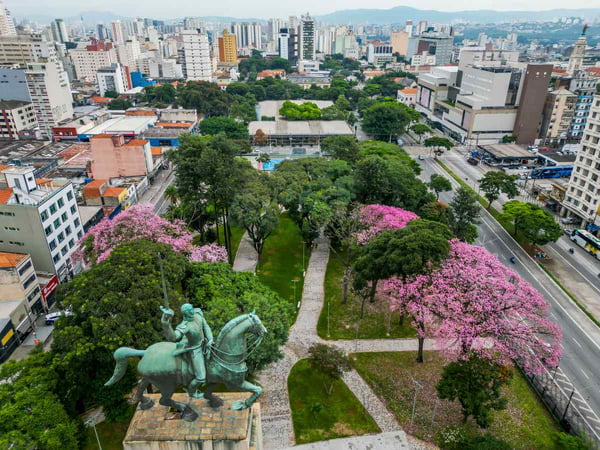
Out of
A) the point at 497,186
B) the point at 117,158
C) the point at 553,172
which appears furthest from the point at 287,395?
the point at 553,172

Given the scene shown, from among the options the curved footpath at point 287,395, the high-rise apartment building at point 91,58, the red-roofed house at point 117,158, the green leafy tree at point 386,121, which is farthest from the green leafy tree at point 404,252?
the high-rise apartment building at point 91,58

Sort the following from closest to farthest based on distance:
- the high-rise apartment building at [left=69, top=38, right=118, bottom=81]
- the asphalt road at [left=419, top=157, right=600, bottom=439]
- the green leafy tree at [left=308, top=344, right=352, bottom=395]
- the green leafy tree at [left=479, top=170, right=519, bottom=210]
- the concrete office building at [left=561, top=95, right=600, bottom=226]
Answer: the green leafy tree at [left=308, top=344, right=352, bottom=395], the asphalt road at [left=419, top=157, right=600, bottom=439], the concrete office building at [left=561, top=95, right=600, bottom=226], the green leafy tree at [left=479, top=170, right=519, bottom=210], the high-rise apartment building at [left=69, top=38, right=118, bottom=81]

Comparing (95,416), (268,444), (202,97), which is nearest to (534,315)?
(268,444)

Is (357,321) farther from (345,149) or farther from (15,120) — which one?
(15,120)

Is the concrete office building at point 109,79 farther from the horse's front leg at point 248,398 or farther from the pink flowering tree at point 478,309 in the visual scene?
the horse's front leg at point 248,398

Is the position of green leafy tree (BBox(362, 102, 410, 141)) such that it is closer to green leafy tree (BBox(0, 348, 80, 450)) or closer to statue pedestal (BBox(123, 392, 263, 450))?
statue pedestal (BBox(123, 392, 263, 450))

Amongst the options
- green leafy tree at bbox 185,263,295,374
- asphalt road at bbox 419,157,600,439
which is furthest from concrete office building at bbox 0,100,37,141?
asphalt road at bbox 419,157,600,439
